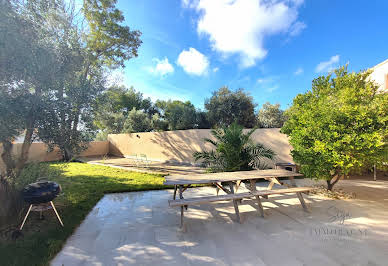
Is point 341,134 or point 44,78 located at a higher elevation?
point 44,78

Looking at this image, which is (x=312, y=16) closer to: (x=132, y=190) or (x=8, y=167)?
(x=132, y=190)

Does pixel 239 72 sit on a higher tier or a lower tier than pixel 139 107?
higher

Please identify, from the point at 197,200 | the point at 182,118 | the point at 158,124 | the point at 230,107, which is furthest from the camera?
the point at 158,124

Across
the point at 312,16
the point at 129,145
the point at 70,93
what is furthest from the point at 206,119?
the point at 70,93

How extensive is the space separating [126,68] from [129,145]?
6.81 m

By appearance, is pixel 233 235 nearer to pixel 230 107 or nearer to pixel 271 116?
pixel 230 107

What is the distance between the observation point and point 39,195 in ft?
8.09

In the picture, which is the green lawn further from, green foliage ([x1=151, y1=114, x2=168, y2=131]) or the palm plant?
green foliage ([x1=151, y1=114, x2=168, y2=131])

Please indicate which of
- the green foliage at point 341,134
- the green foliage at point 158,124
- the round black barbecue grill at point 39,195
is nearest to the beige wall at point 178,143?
the green foliage at point 158,124

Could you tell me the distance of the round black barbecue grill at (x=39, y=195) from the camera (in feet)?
8.00

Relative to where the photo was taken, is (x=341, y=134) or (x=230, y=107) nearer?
(x=341, y=134)

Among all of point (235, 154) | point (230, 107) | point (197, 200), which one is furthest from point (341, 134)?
point (230, 107)

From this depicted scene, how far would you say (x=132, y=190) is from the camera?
495 cm

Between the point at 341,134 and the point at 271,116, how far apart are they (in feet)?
48.1
